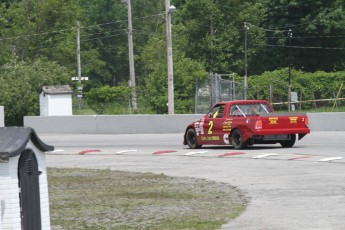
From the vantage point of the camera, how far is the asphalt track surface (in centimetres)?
1273

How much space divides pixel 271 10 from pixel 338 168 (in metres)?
64.3

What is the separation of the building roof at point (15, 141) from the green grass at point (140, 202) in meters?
3.35

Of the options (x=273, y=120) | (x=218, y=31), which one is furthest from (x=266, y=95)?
(x=273, y=120)

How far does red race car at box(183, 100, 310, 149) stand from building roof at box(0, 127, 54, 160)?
1801 centimetres

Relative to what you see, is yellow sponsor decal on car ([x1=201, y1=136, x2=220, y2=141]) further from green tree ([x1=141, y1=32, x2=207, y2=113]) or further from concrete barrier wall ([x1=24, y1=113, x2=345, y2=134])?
green tree ([x1=141, y1=32, x2=207, y2=113])

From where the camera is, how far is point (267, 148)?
1102 inches

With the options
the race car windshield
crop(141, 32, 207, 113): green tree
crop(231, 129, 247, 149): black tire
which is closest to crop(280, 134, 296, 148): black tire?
the race car windshield

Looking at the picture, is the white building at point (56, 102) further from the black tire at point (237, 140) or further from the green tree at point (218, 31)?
the green tree at point (218, 31)

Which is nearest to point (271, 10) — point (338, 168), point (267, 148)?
point (267, 148)

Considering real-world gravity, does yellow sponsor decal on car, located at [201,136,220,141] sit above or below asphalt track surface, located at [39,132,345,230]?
above

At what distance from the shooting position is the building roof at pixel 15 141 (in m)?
8.48

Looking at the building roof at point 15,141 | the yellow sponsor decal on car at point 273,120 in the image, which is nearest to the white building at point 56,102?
the yellow sponsor decal on car at point 273,120

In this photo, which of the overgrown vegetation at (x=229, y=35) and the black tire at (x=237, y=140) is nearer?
the black tire at (x=237, y=140)

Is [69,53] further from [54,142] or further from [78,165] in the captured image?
[78,165]
